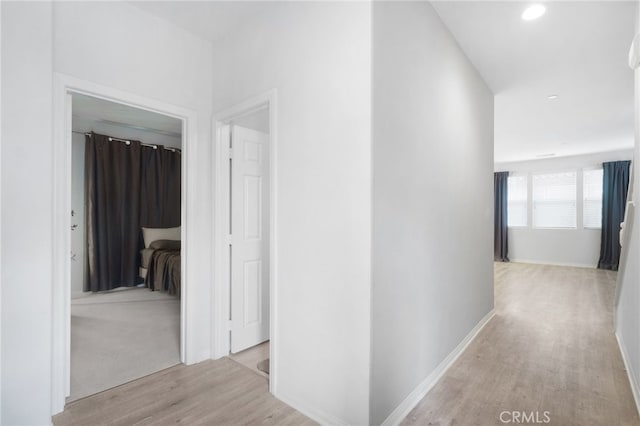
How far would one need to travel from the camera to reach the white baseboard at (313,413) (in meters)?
1.81

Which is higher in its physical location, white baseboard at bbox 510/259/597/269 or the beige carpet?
white baseboard at bbox 510/259/597/269

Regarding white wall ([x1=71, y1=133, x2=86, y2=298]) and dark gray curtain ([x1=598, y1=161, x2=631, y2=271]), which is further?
dark gray curtain ([x1=598, y1=161, x2=631, y2=271])

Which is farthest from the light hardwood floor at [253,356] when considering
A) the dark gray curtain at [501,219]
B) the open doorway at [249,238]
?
the dark gray curtain at [501,219]

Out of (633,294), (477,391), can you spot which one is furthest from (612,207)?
(477,391)

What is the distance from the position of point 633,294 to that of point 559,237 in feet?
20.3

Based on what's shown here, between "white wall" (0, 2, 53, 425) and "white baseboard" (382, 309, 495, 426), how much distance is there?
1970mm

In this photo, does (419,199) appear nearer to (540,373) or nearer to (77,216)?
(540,373)

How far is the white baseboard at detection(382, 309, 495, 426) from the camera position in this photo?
186 cm

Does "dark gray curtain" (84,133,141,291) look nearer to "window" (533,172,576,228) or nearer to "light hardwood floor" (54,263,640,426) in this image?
"light hardwood floor" (54,263,640,426)

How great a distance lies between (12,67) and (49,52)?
223 mm

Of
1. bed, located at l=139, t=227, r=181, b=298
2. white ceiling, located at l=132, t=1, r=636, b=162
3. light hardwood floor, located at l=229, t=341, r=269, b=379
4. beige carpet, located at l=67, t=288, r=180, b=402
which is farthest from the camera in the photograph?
bed, located at l=139, t=227, r=181, b=298

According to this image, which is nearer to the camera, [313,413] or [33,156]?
[33,156]

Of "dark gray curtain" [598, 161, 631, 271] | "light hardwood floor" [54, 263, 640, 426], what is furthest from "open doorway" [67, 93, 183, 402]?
"dark gray curtain" [598, 161, 631, 271]

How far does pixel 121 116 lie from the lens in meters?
4.61
